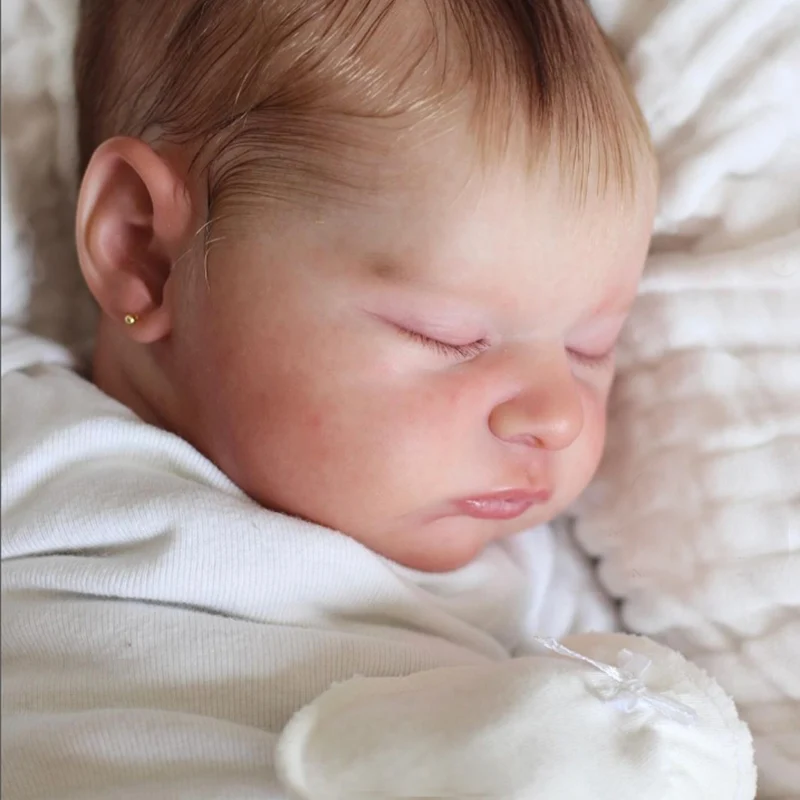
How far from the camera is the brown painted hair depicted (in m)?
0.86

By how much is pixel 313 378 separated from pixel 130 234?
0.29m

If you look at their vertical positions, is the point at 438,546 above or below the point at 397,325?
below

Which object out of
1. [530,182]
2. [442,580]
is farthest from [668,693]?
[530,182]

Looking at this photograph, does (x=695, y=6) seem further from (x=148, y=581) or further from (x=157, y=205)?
(x=148, y=581)

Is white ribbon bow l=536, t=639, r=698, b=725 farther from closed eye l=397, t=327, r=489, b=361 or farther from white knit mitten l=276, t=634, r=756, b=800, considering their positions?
closed eye l=397, t=327, r=489, b=361

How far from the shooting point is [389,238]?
87cm

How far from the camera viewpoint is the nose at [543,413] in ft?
2.98

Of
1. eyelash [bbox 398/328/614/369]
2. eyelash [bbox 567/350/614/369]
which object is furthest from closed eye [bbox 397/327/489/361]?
eyelash [bbox 567/350/614/369]

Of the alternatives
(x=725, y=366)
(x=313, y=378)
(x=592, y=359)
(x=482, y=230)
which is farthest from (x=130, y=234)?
(x=725, y=366)

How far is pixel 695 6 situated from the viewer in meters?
0.95

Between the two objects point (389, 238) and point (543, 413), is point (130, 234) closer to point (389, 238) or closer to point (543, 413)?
point (389, 238)

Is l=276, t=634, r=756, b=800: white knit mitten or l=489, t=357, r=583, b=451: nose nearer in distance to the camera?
l=276, t=634, r=756, b=800: white knit mitten

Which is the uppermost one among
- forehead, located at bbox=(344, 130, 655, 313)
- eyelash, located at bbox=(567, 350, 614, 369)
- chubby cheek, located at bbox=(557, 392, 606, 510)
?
forehead, located at bbox=(344, 130, 655, 313)

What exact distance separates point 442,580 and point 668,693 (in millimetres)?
304
